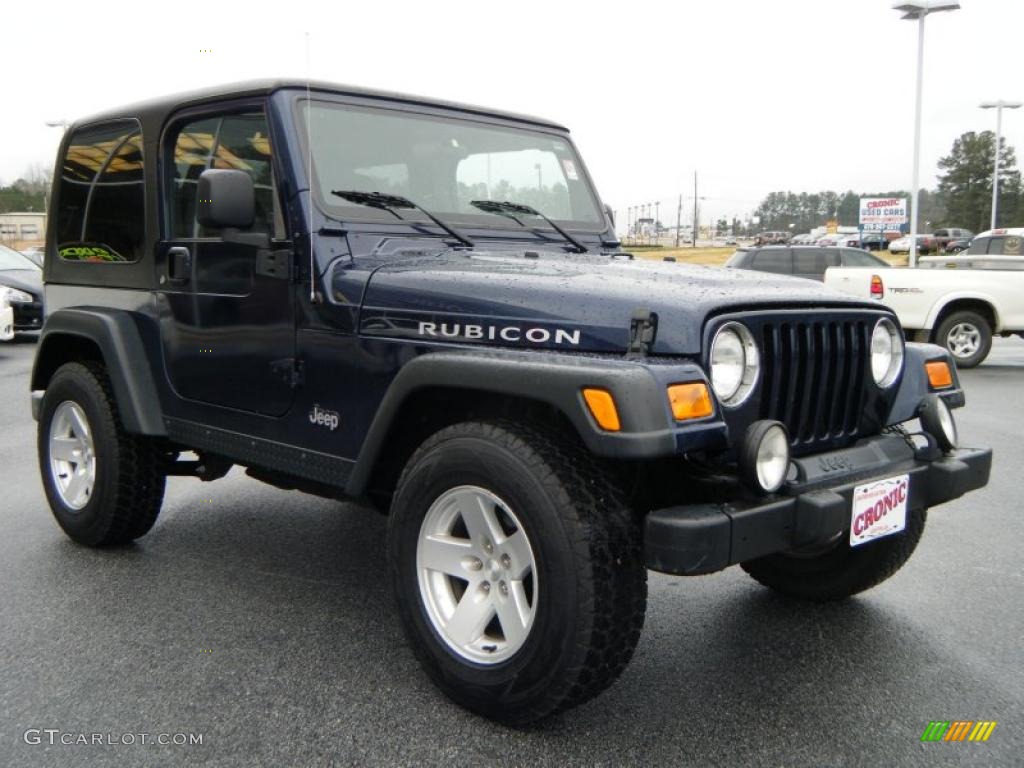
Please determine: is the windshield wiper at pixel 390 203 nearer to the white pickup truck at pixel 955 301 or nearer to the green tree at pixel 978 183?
the white pickup truck at pixel 955 301

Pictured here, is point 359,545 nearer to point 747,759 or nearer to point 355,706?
point 355,706

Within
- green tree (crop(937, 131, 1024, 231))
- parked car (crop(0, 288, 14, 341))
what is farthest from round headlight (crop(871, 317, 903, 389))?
green tree (crop(937, 131, 1024, 231))

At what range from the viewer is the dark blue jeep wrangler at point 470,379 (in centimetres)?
262

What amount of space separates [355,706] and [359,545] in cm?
176

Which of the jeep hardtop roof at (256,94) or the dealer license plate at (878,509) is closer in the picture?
the dealer license plate at (878,509)

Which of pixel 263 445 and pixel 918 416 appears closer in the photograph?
pixel 918 416

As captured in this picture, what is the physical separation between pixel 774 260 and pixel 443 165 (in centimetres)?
1575

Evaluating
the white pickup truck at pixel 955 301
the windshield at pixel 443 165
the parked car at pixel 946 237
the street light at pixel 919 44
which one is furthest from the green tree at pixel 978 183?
the windshield at pixel 443 165

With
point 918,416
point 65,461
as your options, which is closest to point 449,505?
point 918,416

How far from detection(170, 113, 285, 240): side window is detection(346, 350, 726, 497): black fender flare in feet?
3.51

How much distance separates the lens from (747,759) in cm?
270

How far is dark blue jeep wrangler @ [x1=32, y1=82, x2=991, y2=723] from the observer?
2.62 meters

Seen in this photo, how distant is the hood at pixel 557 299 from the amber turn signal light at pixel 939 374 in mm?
449

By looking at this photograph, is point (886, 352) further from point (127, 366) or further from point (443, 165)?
point (127, 366)
